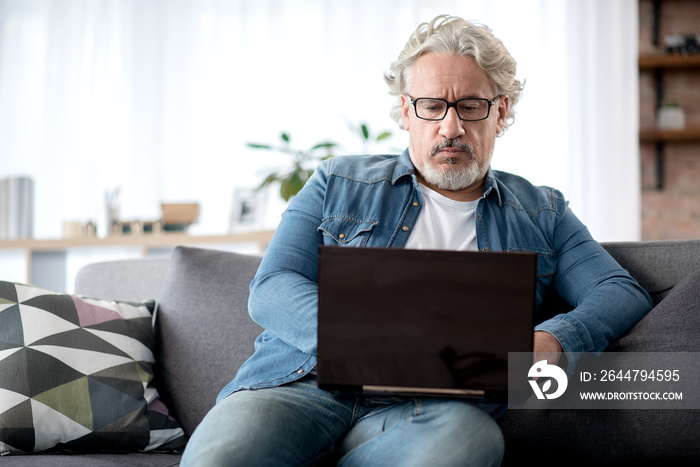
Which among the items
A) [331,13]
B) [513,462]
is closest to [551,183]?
[331,13]

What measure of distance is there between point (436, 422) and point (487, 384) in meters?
0.12

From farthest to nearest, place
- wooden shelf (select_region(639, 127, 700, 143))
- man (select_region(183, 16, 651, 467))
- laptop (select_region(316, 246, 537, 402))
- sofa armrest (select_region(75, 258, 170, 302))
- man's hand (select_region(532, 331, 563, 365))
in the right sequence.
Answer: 1. wooden shelf (select_region(639, 127, 700, 143))
2. sofa armrest (select_region(75, 258, 170, 302))
3. man's hand (select_region(532, 331, 563, 365))
4. man (select_region(183, 16, 651, 467))
5. laptop (select_region(316, 246, 537, 402))

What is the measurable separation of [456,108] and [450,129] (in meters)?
0.05

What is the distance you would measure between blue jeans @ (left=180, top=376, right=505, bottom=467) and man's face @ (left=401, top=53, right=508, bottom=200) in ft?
1.80

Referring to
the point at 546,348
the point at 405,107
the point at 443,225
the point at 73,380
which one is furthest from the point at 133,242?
the point at 546,348

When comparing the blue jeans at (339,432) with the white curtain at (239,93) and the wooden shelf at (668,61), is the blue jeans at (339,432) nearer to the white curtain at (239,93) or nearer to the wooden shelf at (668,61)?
the white curtain at (239,93)

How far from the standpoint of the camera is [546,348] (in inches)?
45.2

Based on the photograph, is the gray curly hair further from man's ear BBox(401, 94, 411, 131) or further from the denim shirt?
the denim shirt

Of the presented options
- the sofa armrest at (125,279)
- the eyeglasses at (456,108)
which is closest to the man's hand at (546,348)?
the eyeglasses at (456,108)

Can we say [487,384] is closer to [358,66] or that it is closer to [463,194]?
[463,194]

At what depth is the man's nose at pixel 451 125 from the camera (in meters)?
1.42

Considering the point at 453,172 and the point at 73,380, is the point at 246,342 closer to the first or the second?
the point at 73,380

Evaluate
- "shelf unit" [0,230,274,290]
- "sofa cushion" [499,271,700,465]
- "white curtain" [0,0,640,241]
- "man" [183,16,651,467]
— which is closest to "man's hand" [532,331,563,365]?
"man" [183,16,651,467]

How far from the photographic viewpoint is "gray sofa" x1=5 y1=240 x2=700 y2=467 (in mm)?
1209
